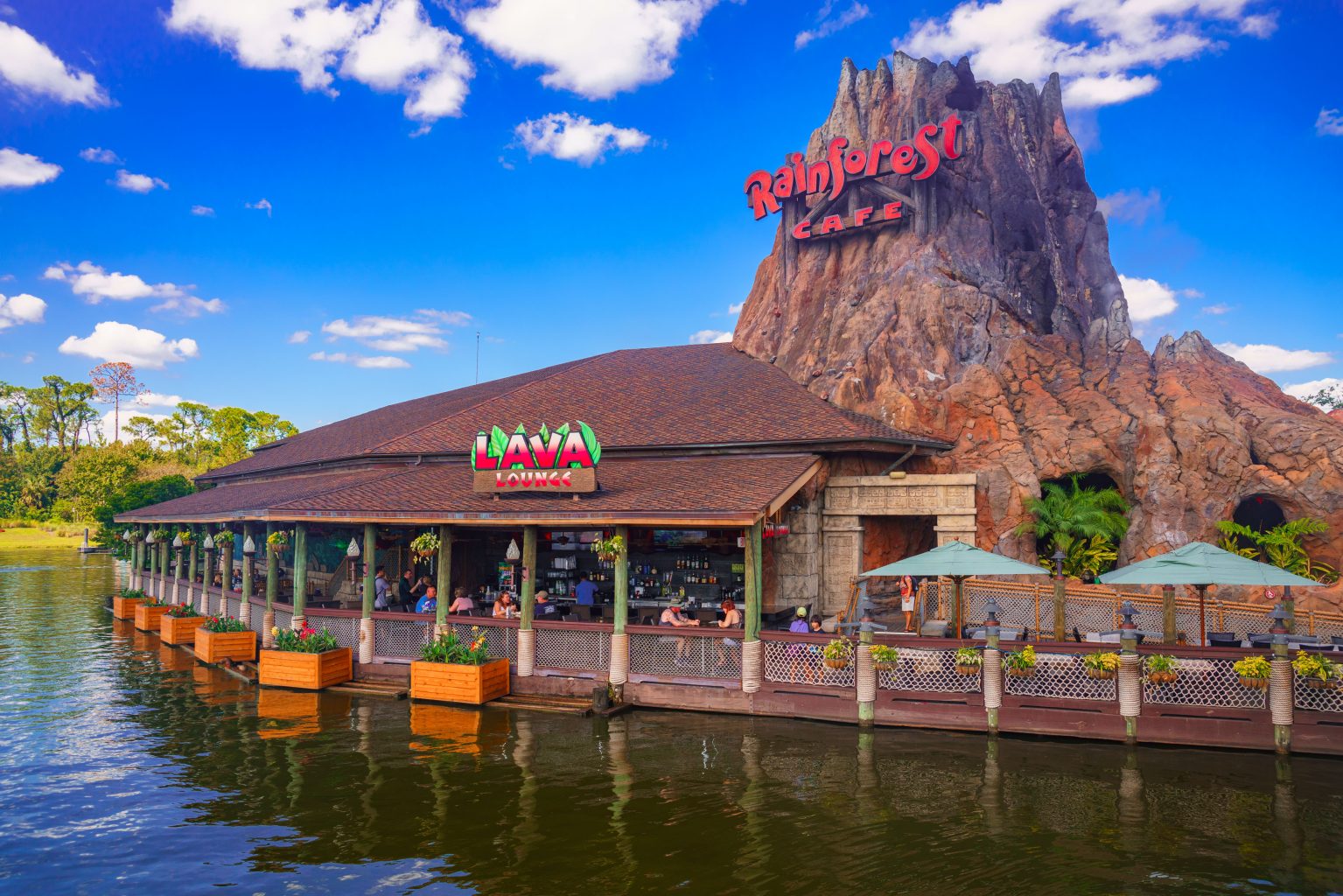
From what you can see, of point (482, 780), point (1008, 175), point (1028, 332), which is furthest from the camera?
point (1008, 175)

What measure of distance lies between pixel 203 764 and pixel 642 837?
8189 millimetres

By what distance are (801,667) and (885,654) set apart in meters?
1.72

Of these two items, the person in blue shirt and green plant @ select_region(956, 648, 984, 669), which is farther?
the person in blue shirt

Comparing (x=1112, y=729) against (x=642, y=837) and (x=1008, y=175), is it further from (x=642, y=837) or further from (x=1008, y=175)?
(x=1008, y=175)

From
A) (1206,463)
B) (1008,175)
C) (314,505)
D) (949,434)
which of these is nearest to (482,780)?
(314,505)

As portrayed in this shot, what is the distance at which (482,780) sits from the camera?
12.7 meters

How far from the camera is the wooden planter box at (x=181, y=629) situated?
86.1 feet

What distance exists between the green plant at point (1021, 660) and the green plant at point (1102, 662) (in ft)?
3.01

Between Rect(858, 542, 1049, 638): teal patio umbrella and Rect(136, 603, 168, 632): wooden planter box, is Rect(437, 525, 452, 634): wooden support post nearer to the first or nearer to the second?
Rect(858, 542, 1049, 638): teal patio umbrella

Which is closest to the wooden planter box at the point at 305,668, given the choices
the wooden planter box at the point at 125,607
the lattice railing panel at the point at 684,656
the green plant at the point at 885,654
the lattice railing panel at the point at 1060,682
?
the lattice railing panel at the point at 684,656

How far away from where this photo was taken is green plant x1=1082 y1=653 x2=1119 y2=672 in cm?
1427

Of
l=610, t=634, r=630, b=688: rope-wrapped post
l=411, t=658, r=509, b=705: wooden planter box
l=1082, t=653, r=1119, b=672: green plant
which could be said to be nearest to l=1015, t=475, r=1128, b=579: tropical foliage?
l=1082, t=653, r=1119, b=672: green plant

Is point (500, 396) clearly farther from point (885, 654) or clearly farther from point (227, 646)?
point (885, 654)

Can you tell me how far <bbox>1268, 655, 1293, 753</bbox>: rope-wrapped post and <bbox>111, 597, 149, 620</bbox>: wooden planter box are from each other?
35688mm
